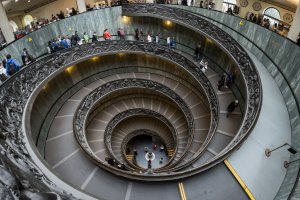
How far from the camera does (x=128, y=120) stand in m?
20.9

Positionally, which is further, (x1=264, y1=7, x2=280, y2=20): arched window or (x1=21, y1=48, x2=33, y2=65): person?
(x1=264, y1=7, x2=280, y2=20): arched window

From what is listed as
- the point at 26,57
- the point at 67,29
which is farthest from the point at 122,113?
the point at 26,57

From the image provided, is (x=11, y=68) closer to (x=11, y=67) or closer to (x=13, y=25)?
(x=11, y=67)

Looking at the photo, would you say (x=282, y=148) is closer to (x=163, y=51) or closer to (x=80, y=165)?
(x=80, y=165)

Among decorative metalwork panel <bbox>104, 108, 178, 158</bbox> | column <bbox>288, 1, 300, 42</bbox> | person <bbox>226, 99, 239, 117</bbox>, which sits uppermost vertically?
column <bbox>288, 1, 300, 42</bbox>

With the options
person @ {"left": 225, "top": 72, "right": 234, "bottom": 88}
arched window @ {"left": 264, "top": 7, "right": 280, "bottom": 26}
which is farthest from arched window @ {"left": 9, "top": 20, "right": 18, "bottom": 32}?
arched window @ {"left": 264, "top": 7, "right": 280, "bottom": 26}

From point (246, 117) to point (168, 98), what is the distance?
10027mm

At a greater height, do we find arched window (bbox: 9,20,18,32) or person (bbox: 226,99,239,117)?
arched window (bbox: 9,20,18,32)

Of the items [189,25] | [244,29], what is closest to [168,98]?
[189,25]

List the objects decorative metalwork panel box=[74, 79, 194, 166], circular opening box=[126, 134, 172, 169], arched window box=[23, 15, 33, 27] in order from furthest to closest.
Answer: arched window box=[23, 15, 33, 27], circular opening box=[126, 134, 172, 169], decorative metalwork panel box=[74, 79, 194, 166]

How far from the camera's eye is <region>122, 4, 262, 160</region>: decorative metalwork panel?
8.84 m

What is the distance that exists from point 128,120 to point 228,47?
11.6 meters

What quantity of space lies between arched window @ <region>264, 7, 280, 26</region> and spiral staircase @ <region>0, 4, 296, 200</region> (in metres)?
7.97

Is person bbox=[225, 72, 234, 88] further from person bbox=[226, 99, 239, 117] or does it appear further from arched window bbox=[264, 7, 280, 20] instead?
arched window bbox=[264, 7, 280, 20]
